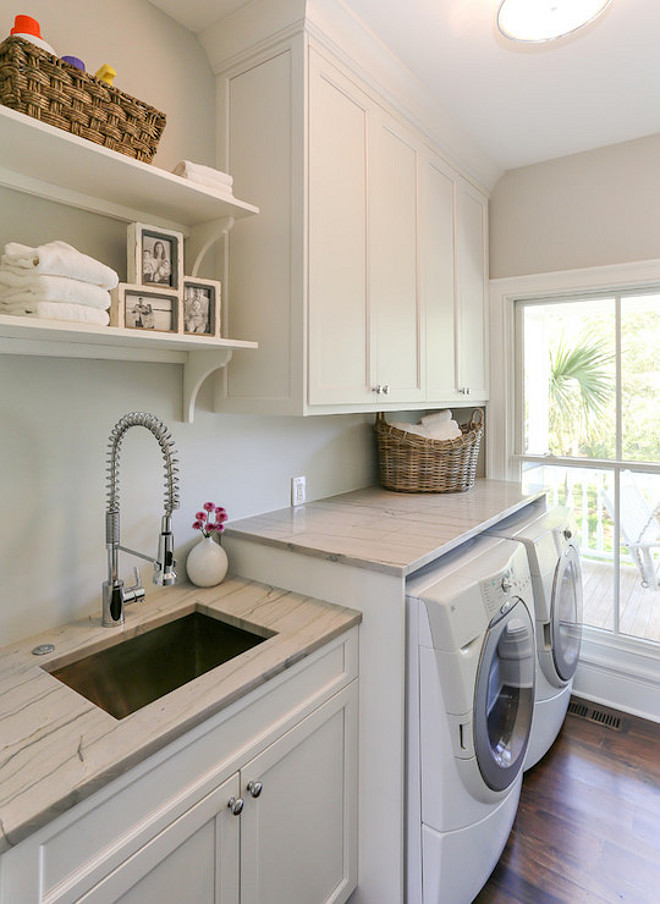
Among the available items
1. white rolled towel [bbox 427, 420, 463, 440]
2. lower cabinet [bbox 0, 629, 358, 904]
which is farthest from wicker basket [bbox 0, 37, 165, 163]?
white rolled towel [bbox 427, 420, 463, 440]

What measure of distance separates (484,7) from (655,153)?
125 cm

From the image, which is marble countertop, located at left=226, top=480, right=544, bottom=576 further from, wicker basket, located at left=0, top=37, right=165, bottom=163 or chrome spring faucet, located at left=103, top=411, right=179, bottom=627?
wicker basket, located at left=0, top=37, right=165, bottom=163

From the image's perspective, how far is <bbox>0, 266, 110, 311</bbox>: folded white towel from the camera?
40.8 inches

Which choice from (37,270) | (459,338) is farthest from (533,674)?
(37,270)

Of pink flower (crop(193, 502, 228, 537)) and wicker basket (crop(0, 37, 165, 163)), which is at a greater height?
wicker basket (crop(0, 37, 165, 163))

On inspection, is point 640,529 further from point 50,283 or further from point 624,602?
point 50,283

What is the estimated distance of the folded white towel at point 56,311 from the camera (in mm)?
1031

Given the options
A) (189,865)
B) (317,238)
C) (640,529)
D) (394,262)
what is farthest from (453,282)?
(189,865)

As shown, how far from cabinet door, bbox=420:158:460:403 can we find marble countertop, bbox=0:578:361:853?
3.91ft

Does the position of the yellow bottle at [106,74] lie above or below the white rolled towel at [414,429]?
above

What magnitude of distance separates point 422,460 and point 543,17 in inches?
60.7

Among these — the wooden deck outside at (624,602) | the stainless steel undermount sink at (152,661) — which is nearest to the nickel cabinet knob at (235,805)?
the stainless steel undermount sink at (152,661)

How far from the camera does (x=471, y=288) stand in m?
2.55

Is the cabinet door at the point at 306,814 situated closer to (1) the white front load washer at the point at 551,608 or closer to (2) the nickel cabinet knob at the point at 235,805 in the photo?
(2) the nickel cabinet knob at the point at 235,805
